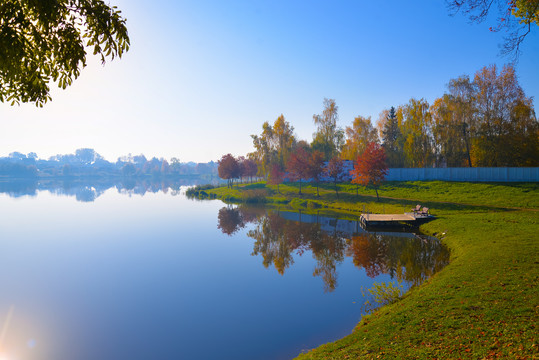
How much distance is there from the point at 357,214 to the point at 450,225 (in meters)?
15.3

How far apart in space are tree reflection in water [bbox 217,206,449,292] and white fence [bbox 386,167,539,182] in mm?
28445

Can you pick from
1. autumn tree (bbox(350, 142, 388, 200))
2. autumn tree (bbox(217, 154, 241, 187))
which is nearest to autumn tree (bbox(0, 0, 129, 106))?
autumn tree (bbox(350, 142, 388, 200))

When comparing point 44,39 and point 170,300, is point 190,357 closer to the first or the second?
point 170,300

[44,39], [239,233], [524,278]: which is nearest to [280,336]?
[524,278]

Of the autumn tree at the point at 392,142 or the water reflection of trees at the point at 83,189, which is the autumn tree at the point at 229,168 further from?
the autumn tree at the point at 392,142

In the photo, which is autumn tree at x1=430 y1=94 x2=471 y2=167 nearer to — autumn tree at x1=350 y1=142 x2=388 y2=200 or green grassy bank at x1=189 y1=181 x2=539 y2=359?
autumn tree at x1=350 y1=142 x2=388 y2=200

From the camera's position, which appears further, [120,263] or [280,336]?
[120,263]

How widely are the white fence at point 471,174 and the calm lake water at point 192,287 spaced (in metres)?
30.6

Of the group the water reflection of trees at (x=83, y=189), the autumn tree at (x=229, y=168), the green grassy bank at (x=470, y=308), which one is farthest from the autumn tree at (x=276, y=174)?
the green grassy bank at (x=470, y=308)

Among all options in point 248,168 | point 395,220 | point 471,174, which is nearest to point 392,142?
point 471,174

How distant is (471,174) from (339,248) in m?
39.6

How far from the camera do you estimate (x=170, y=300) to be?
1608cm

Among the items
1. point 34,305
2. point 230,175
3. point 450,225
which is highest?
point 230,175

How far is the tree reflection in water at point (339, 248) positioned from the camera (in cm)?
1891
